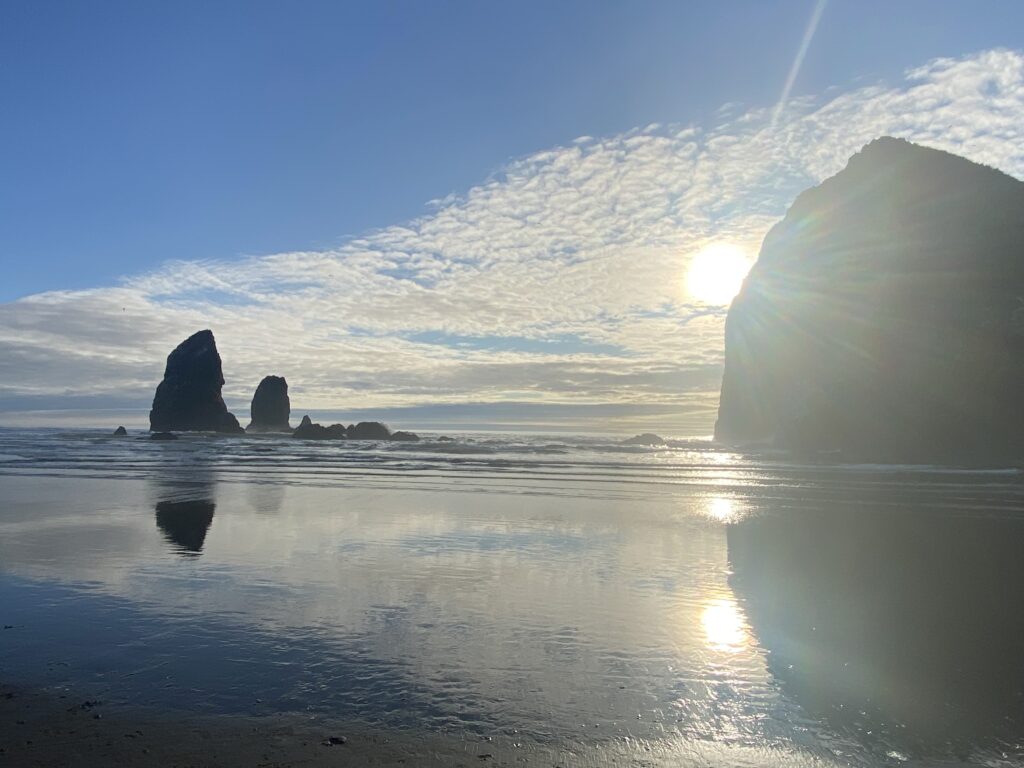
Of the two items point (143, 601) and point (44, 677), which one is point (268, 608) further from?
point (44, 677)

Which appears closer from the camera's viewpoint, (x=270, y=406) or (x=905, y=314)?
(x=905, y=314)

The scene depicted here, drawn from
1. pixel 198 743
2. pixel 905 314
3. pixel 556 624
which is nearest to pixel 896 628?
pixel 556 624

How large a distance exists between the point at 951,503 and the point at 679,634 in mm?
21306

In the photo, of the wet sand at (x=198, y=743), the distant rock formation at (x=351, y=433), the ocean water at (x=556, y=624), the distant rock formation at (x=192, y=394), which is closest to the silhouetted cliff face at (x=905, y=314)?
the ocean water at (x=556, y=624)

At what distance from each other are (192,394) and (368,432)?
193 feet

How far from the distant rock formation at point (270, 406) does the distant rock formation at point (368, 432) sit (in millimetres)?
56624

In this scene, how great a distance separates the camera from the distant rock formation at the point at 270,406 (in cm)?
14477

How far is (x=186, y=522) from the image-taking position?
17406 mm

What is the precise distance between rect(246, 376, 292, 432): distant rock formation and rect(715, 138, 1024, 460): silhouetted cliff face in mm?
112503

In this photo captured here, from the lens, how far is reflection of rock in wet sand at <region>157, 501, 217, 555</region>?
1430 centimetres

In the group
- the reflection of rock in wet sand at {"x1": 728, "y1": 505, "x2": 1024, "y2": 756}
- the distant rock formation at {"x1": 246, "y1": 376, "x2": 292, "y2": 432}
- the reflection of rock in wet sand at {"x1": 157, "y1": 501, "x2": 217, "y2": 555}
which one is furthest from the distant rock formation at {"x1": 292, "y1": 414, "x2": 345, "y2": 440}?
the reflection of rock in wet sand at {"x1": 728, "y1": 505, "x2": 1024, "y2": 756}

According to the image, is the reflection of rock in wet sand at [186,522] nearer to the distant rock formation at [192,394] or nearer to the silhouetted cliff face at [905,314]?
the silhouetted cliff face at [905,314]

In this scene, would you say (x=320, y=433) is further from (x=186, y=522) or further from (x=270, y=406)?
(x=186, y=522)

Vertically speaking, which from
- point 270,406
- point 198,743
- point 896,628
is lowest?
point 896,628
